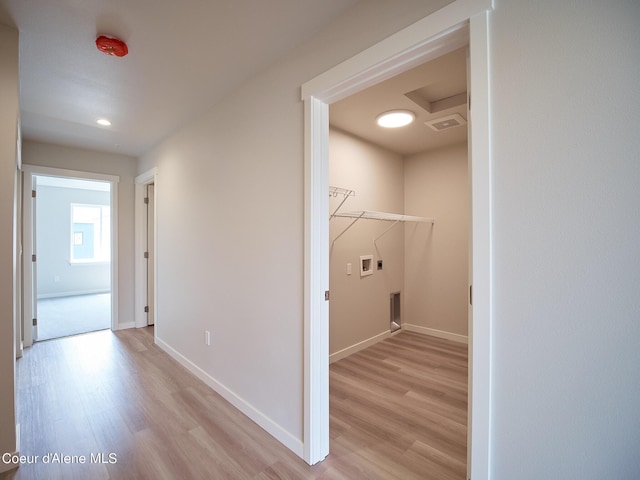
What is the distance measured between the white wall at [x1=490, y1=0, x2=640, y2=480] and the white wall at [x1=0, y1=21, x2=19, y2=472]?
2.49m

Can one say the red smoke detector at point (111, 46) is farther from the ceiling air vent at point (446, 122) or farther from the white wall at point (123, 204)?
the white wall at point (123, 204)

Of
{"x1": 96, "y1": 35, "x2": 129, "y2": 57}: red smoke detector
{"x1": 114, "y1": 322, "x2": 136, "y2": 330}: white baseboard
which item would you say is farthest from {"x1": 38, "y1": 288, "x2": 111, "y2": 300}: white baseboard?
{"x1": 96, "y1": 35, "x2": 129, "y2": 57}: red smoke detector

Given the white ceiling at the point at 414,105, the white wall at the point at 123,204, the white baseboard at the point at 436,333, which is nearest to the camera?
the white ceiling at the point at 414,105

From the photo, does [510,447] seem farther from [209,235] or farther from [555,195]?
[209,235]

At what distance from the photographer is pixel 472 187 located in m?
1.11

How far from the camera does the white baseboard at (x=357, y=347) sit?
3.21m

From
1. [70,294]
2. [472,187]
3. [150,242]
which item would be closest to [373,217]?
[472,187]

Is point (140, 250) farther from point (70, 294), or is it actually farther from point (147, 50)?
point (70, 294)

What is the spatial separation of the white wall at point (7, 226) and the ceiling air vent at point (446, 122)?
321 centimetres

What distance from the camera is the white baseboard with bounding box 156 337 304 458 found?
182cm

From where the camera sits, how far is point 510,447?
1.04 m

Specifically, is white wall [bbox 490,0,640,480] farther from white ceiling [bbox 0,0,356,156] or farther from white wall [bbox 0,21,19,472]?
white wall [bbox 0,21,19,472]

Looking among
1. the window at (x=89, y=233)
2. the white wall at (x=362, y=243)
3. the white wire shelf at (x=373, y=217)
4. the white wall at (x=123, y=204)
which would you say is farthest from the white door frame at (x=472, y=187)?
the window at (x=89, y=233)

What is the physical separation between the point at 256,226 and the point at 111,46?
141 cm
